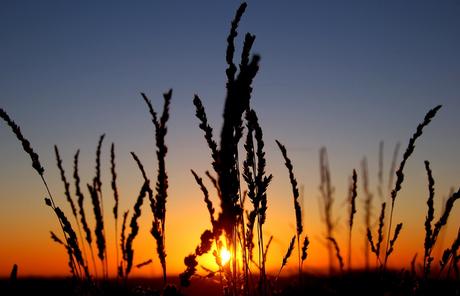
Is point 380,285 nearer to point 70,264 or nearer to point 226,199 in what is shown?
point 70,264

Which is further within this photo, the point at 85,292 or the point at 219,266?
the point at 85,292

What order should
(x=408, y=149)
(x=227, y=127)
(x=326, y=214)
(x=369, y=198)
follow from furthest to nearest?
(x=369, y=198) < (x=326, y=214) < (x=408, y=149) < (x=227, y=127)

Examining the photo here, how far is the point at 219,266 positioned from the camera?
2.74 metres

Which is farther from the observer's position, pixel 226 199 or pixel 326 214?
pixel 326 214

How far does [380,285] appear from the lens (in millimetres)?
3443

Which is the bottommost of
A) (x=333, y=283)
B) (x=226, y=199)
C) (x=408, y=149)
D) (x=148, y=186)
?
(x=333, y=283)

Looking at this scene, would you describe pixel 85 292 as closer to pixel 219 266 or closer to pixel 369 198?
pixel 219 266

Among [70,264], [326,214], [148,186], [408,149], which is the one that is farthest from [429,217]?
[326,214]

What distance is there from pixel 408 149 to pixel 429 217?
431 mm

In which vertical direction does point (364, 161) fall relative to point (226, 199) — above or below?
above

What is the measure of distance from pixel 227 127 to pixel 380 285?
2315mm

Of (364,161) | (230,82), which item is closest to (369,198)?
(364,161)

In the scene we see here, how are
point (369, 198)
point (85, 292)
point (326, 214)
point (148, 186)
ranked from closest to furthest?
point (148, 186) → point (85, 292) → point (326, 214) → point (369, 198)

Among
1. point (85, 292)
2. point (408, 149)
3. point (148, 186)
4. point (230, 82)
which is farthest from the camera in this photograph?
point (408, 149)
